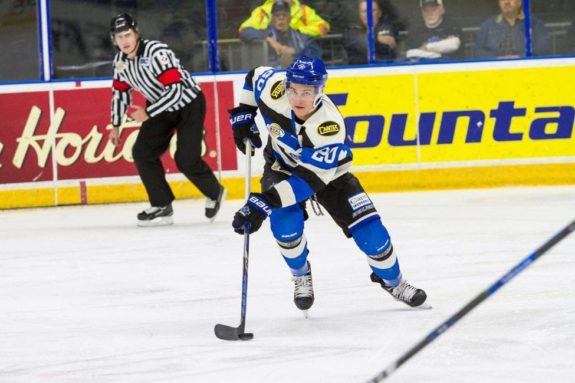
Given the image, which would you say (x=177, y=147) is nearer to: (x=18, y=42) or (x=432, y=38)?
(x=18, y=42)

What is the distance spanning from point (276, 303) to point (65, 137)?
409 cm

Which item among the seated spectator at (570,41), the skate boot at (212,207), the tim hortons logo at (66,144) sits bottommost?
the skate boot at (212,207)

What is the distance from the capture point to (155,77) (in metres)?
7.52

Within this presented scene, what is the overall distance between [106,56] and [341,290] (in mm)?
4016

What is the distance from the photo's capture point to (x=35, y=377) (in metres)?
3.76

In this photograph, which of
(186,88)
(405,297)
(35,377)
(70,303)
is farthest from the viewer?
(186,88)

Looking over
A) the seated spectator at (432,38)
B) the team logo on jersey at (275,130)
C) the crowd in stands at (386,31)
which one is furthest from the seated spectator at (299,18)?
the team logo on jersey at (275,130)

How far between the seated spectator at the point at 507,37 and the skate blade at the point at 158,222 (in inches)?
97.5

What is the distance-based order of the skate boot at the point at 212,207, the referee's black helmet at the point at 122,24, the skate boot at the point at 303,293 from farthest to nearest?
the skate boot at the point at 212,207, the referee's black helmet at the point at 122,24, the skate boot at the point at 303,293

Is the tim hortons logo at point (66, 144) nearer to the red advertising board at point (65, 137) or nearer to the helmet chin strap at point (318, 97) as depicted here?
the red advertising board at point (65, 137)

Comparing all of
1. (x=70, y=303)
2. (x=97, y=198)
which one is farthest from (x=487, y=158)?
(x=70, y=303)

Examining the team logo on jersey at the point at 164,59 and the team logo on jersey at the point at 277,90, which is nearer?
the team logo on jersey at the point at 277,90

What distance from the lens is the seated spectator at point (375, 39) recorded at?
8.88 metres

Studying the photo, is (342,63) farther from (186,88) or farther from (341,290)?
(341,290)
